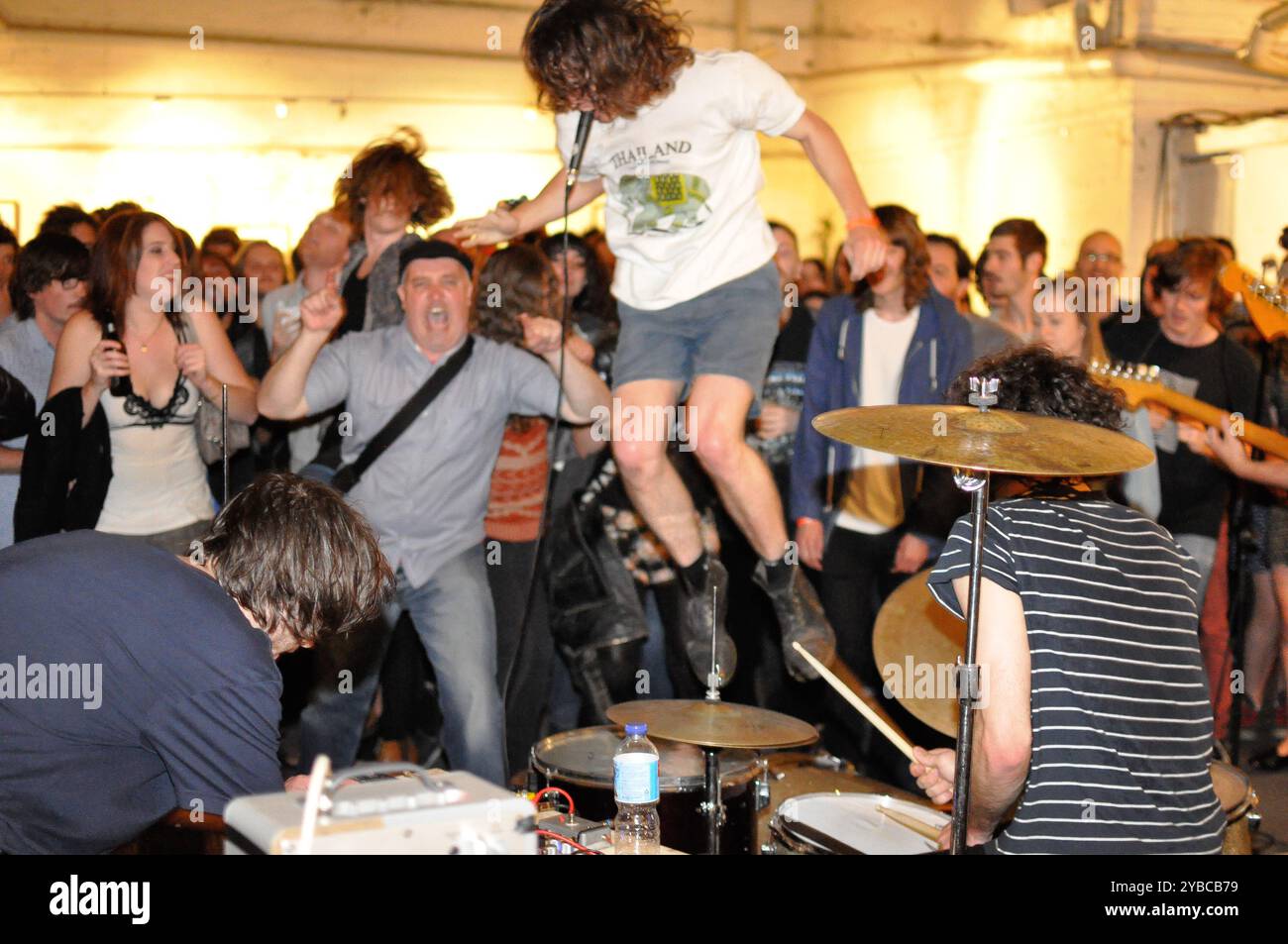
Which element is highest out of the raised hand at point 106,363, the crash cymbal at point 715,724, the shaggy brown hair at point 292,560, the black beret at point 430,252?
the black beret at point 430,252

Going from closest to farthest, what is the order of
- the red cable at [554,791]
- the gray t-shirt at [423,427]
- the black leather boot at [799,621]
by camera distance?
the red cable at [554,791]
the black leather boot at [799,621]
the gray t-shirt at [423,427]

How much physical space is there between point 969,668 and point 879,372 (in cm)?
256

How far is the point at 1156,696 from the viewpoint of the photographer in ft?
8.53

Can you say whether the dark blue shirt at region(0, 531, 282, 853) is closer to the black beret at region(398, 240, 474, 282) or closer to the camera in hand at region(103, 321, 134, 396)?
the camera in hand at region(103, 321, 134, 396)

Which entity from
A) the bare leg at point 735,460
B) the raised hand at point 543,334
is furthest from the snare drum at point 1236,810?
the raised hand at point 543,334

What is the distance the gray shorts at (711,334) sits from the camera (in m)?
3.96

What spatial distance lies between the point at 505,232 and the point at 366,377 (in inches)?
29.3

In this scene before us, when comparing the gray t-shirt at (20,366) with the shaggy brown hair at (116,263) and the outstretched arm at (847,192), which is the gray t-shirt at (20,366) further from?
the outstretched arm at (847,192)

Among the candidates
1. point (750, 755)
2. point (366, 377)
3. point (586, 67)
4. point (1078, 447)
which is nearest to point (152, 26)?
point (366, 377)

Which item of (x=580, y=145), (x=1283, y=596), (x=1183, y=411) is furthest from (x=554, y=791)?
(x=1283, y=596)

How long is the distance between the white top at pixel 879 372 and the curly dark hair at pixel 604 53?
1.50 metres

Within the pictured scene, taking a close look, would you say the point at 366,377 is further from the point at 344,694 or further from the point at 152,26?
the point at 152,26
